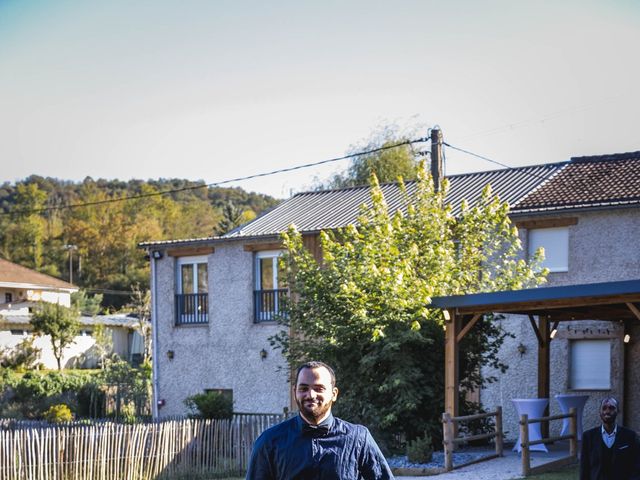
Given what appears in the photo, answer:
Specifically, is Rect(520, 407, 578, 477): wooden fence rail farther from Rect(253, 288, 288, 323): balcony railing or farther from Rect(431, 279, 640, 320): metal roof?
Rect(253, 288, 288, 323): balcony railing

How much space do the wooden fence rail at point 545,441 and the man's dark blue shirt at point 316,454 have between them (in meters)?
10.6

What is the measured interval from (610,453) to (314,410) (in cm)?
475

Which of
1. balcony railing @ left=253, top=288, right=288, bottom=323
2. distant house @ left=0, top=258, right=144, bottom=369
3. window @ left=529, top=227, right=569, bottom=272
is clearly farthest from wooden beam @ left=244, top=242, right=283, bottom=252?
distant house @ left=0, top=258, right=144, bottom=369

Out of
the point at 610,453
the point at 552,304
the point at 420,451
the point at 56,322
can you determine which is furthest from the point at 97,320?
the point at 610,453

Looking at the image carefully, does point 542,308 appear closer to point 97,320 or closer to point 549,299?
point 549,299

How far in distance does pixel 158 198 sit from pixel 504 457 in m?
73.9

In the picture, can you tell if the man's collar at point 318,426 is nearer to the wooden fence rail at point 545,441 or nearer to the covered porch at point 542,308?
the covered porch at point 542,308

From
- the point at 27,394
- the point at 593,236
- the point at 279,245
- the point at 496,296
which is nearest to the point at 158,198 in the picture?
the point at 27,394

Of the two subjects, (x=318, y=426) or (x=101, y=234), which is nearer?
(x=318, y=426)

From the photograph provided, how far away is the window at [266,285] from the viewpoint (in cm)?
2805

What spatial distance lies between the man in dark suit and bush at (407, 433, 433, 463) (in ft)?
26.7

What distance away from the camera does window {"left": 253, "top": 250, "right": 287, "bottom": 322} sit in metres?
28.0

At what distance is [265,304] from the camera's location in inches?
1114

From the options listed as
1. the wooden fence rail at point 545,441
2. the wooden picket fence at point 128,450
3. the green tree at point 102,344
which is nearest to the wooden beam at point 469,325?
the wooden fence rail at point 545,441
